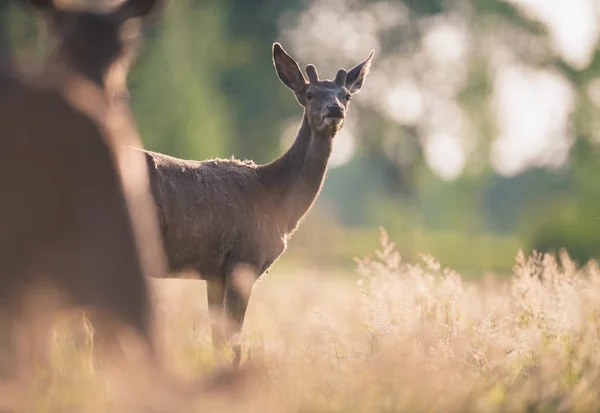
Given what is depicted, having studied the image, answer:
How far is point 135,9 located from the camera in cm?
257

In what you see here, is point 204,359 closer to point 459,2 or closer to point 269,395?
point 269,395

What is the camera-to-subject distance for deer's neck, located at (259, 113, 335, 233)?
31.0 ft

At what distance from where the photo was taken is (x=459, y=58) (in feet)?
146

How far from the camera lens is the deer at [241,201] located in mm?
7793

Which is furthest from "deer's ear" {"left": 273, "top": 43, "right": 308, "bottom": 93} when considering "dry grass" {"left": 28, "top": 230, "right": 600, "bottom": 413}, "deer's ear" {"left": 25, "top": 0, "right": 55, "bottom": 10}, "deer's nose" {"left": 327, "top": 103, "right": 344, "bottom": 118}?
"deer's ear" {"left": 25, "top": 0, "right": 55, "bottom": 10}

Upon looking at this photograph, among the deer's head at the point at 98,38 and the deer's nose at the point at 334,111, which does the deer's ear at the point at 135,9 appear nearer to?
the deer's head at the point at 98,38

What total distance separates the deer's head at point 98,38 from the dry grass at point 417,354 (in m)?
0.71

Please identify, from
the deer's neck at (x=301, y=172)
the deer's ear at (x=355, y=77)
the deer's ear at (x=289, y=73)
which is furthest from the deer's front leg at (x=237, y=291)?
the deer's ear at (x=355, y=77)

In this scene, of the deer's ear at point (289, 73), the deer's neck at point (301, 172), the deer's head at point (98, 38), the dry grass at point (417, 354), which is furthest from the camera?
the deer's ear at point (289, 73)

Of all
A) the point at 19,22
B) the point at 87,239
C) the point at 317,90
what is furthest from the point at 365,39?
the point at 87,239

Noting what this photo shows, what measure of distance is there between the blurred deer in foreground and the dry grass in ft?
0.66

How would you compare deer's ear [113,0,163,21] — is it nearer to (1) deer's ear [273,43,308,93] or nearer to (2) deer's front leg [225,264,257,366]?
(2) deer's front leg [225,264,257,366]

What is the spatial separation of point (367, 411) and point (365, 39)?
45.0m

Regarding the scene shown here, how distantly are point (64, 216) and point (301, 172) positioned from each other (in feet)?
24.0
